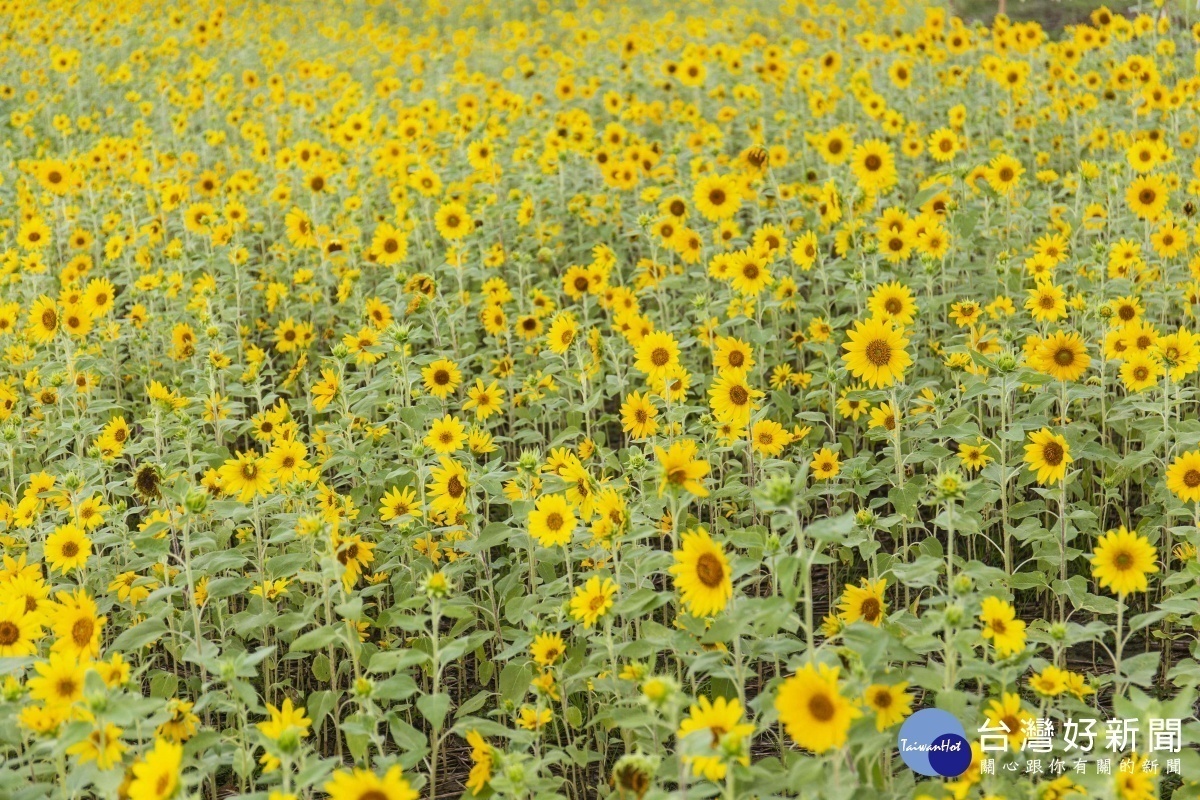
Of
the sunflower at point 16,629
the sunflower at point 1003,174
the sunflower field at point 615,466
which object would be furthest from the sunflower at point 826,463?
the sunflower at point 16,629

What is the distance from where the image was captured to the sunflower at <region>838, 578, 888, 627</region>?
299cm

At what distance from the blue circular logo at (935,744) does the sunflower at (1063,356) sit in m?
1.59

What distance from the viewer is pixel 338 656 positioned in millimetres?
3625

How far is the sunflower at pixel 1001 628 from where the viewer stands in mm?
2562

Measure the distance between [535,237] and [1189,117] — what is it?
547 centimetres

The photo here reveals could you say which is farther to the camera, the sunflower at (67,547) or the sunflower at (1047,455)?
the sunflower at (1047,455)

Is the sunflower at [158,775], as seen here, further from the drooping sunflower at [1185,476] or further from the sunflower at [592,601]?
the drooping sunflower at [1185,476]

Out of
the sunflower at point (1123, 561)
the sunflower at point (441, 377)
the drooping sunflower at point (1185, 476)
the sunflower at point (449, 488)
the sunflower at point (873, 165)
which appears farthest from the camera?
the sunflower at point (873, 165)

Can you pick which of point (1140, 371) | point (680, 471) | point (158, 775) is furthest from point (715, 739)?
point (1140, 371)

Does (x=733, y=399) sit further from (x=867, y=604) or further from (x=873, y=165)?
(x=873, y=165)

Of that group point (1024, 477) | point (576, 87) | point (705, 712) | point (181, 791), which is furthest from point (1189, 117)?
point (181, 791)

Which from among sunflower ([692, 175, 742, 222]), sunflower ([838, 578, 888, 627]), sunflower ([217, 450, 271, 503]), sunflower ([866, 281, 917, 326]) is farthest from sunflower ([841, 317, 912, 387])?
sunflower ([217, 450, 271, 503])

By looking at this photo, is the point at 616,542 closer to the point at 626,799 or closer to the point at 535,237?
the point at 626,799

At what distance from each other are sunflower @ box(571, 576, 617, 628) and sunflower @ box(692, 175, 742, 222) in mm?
2921
